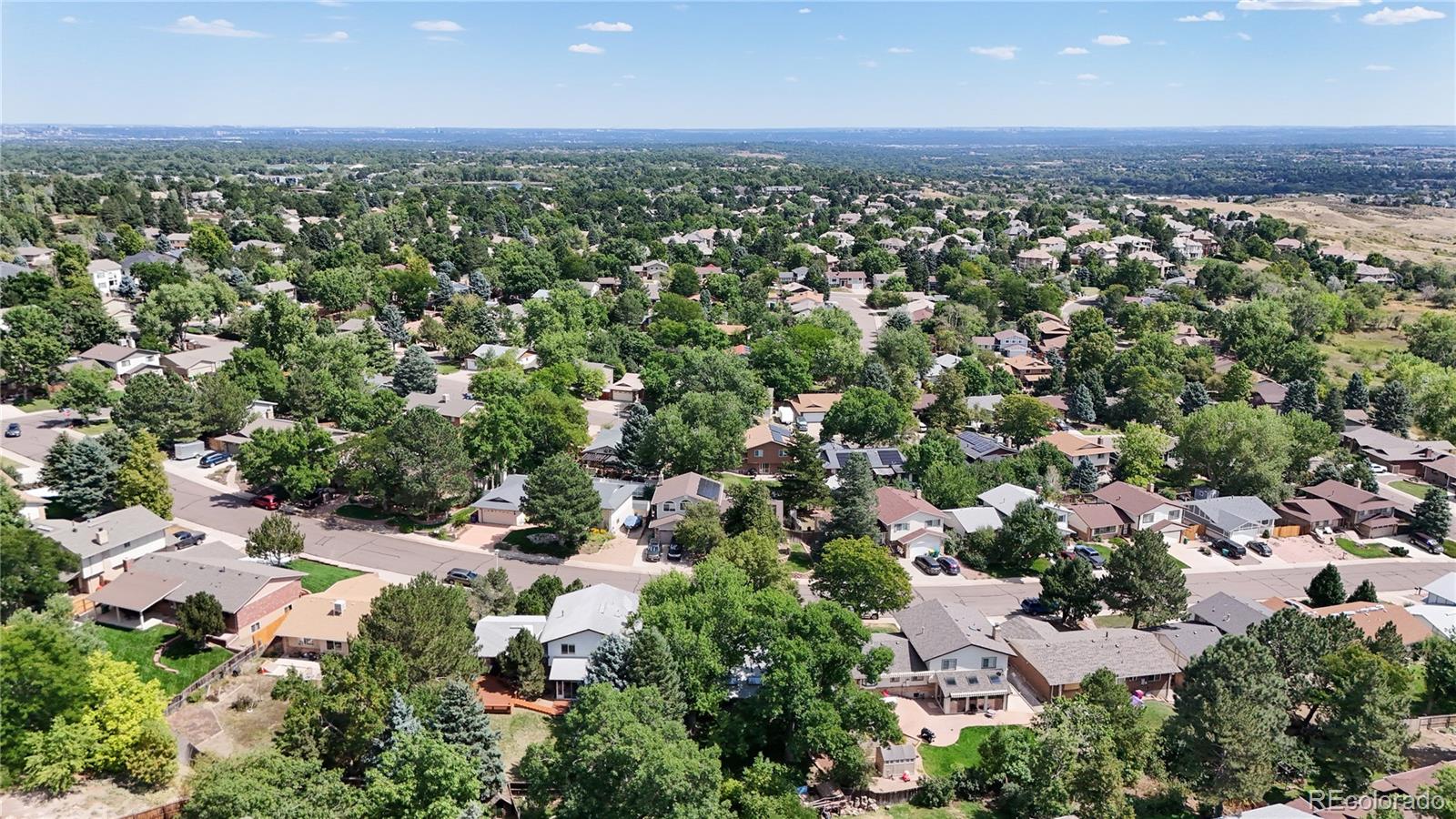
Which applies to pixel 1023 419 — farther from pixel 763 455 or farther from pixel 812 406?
pixel 763 455

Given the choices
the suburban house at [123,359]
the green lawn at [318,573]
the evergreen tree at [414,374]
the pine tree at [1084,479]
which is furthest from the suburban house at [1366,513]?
the suburban house at [123,359]

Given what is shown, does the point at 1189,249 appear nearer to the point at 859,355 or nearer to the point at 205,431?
the point at 859,355

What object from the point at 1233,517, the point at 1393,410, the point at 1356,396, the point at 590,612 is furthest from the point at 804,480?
the point at 1356,396

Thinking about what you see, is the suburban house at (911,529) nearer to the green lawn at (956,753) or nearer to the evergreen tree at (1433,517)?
the green lawn at (956,753)

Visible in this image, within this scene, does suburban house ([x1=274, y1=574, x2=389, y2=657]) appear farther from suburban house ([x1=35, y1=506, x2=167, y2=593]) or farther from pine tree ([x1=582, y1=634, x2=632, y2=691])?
pine tree ([x1=582, y1=634, x2=632, y2=691])

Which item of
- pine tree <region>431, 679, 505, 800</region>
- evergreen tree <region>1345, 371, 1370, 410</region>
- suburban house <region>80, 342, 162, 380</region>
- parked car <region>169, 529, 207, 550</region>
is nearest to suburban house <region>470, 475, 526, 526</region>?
parked car <region>169, 529, 207, 550</region>
